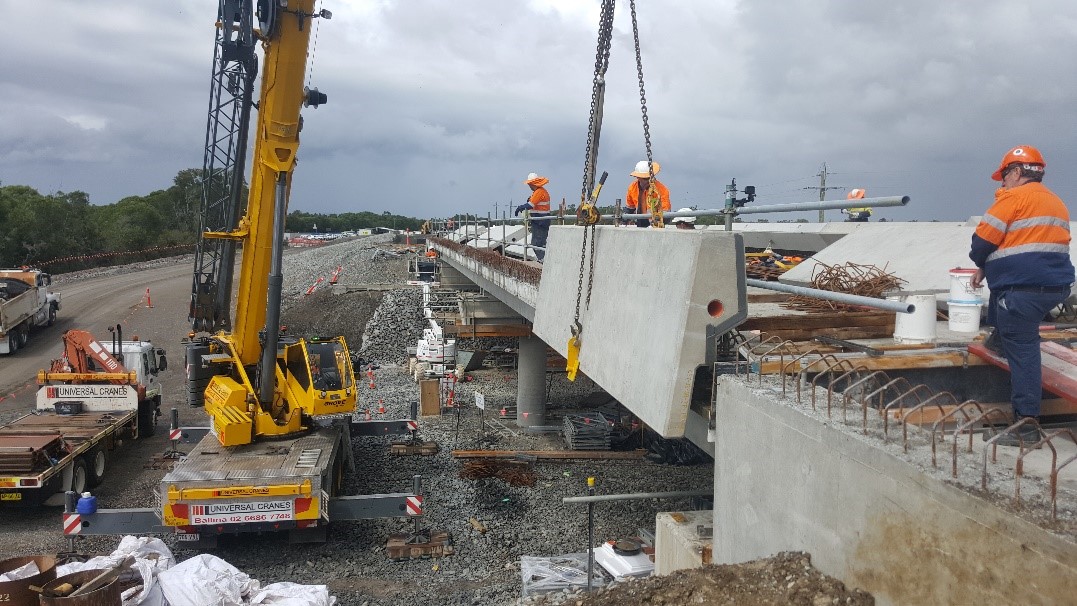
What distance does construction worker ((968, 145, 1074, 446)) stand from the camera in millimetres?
4191

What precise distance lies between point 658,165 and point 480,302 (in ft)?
26.5

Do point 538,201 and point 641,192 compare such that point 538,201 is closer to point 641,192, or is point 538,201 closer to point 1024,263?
point 641,192

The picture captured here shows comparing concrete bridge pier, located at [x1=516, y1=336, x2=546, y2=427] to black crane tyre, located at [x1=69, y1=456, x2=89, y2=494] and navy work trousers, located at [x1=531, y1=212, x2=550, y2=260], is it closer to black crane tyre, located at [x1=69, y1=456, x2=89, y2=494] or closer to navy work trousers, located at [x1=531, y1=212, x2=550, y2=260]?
navy work trousers, located at [x1=531, y1=212, x2=550, y2=260]

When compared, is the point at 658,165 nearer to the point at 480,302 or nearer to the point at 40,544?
the point at 480,302

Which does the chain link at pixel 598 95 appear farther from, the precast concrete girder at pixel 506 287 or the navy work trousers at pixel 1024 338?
the navy work trousers at pixel 1024 338

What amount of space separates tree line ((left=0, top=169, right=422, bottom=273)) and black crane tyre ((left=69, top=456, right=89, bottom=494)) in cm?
1552

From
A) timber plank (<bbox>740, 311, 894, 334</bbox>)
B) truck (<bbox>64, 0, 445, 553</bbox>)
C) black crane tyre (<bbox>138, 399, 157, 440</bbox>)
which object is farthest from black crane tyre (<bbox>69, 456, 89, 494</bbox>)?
timber plank (<bbox>740, 311, 894, 334</bbox>)

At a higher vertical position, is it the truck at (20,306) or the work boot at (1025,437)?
the work boot at (1025,437)

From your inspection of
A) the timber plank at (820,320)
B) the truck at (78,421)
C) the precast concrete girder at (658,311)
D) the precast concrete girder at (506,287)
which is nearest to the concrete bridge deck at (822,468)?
the precast concrete girder at (658,311)

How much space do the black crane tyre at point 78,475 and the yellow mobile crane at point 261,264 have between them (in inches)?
108

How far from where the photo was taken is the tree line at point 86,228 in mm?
42375

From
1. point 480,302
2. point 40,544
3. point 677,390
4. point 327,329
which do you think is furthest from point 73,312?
point 677,390

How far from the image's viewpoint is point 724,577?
3.82 m

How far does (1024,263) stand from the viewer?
4.25 metres
